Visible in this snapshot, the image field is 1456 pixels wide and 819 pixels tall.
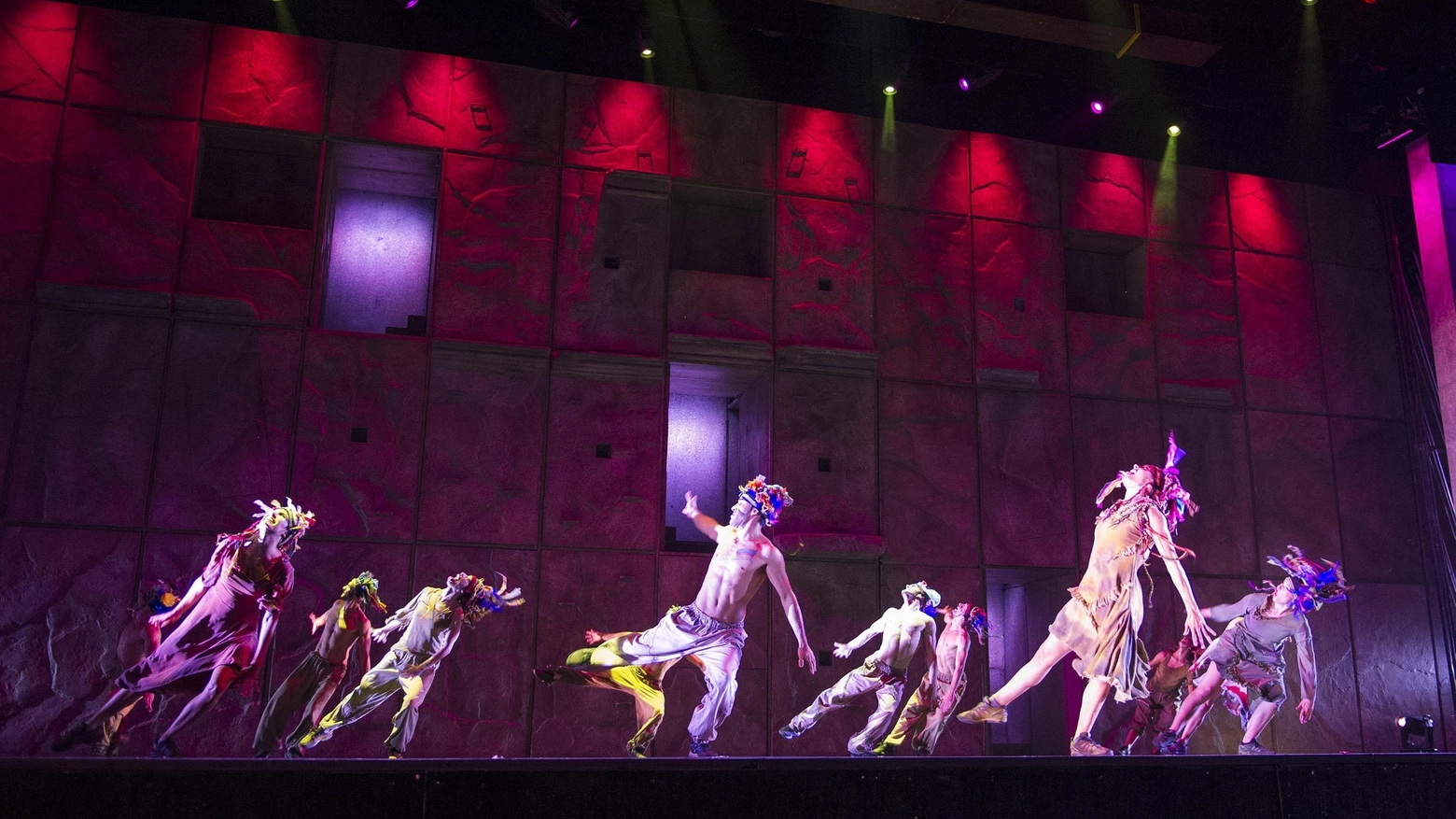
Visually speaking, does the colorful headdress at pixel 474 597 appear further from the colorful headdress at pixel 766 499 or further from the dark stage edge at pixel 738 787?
the dark stage edge at pixel 738 787

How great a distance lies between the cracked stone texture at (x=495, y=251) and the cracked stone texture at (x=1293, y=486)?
24.0 ft

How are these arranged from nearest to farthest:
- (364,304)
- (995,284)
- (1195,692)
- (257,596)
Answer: (257,596) < (1195,692) < (364,304) < (995,284)

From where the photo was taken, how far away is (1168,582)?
1074cm

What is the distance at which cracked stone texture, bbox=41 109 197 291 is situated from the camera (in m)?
9.01

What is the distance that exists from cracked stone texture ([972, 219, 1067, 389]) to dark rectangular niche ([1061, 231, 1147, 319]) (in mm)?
571

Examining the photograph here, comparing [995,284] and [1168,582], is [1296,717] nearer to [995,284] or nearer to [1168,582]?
[1168,582]

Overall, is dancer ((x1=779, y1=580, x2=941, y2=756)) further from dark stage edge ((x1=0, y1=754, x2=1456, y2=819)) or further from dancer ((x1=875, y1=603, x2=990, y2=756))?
dark stage edge ((x1=0, y1=754, x2=1456, y2=819))

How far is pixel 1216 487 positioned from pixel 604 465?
6168mm

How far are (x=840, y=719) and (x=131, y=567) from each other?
5.89 meters

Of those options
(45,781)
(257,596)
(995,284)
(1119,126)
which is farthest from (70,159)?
(1119,126)

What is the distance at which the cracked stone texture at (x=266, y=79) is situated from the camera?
9578mm

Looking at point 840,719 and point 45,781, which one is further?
point 840,719

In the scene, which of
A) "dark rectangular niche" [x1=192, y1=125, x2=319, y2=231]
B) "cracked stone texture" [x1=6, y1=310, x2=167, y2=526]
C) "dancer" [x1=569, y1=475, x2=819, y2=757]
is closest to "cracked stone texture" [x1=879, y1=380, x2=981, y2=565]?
"dancer" [x1=569, y1=475, x2=819, y2=757]

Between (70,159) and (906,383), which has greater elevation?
(70,159)
